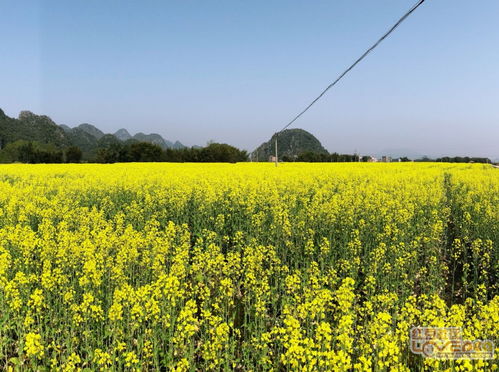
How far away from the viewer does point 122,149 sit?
81.8 m

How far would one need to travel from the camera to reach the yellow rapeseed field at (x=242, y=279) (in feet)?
13.1

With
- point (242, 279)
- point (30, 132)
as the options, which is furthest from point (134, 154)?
point (30, 132)

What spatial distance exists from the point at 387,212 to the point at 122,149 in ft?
265

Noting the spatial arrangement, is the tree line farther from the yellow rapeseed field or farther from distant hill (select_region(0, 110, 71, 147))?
the yellow rapeseed field

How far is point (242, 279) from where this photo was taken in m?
7.51

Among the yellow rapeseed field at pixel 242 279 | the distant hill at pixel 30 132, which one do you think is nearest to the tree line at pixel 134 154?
the distant hill at pixel 30 132

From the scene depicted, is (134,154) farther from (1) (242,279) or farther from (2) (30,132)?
(2) (30,132)

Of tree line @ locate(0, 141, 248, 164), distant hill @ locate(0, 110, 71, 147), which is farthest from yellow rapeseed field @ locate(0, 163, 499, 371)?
distant hill @ locate(0, 110, 71, 147)

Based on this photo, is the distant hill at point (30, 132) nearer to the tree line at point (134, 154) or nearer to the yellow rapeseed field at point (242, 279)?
the tree line at point (134, 154)

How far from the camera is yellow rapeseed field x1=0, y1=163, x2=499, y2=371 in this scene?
398 cm

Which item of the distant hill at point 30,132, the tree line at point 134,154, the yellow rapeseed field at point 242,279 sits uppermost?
the distant hill at point 30,132

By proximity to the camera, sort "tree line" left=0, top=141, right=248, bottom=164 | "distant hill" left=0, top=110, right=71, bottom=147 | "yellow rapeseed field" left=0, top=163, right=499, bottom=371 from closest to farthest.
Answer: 1. "yellow rapeseed field" left=0, top=163, right=499, bottom=371
2. "tree line" left=0, top=141, right=248, bottom=164
3. "distant hill" left=0, top=110, right=71, bottom=147

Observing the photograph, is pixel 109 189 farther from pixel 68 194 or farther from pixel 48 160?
pixel 48 160

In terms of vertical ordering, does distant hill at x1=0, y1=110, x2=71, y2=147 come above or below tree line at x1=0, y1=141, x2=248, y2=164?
above
